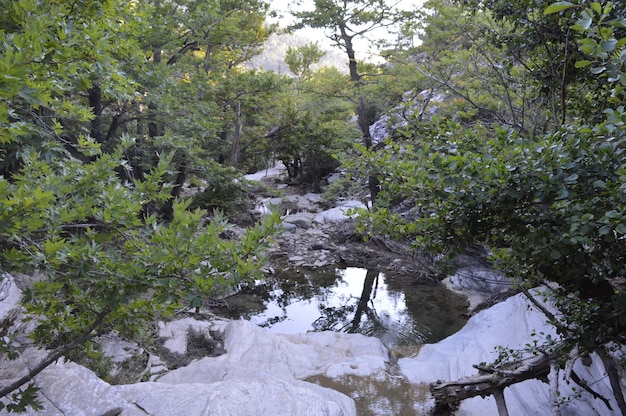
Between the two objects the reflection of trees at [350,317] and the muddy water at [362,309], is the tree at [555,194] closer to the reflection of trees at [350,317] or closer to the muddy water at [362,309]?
the muddy water at [362,309]

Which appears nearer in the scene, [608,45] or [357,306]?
[608,45]

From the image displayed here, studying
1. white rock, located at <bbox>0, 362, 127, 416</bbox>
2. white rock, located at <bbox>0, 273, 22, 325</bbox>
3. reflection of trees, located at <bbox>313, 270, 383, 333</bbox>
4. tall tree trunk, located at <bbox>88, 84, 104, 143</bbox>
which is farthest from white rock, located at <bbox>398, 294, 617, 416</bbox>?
tall tree trunk, located at <bbox>88, 84, 104, 143</bbox>

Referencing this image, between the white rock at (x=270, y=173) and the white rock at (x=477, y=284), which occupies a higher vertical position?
the white rock at (x=270, y=173)

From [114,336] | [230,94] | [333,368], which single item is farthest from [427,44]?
[114,336]

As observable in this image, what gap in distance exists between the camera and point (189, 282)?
1.97m

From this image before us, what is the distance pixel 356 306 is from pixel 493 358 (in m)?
4.17

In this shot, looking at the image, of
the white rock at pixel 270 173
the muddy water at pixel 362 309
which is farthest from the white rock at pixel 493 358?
the white rock at pixel 270 173

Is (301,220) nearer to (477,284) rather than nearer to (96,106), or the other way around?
(477,284)

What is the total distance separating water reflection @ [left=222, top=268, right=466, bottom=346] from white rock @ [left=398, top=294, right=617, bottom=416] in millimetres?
1219

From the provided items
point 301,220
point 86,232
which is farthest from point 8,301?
point 301,220

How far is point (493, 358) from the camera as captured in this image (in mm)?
5570

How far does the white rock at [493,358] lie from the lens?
4383 mm

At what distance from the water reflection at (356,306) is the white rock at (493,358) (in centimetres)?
122

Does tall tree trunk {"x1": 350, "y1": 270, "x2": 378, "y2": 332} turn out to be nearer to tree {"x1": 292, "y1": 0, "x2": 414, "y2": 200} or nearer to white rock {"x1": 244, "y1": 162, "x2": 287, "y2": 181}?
tree {"x1": 292, "y1": 0, "x2": 414, "y2": 200}
